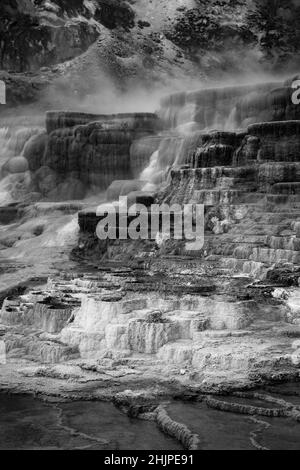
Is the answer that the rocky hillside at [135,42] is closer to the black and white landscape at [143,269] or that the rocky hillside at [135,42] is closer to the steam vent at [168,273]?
the black and white landscape at [143,269]

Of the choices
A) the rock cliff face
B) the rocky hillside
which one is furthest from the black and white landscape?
the rocky hillside

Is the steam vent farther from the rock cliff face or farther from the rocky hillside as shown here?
the rock cliff face

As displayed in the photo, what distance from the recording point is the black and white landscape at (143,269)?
14.2 m

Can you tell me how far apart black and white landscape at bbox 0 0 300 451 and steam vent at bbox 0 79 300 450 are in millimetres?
50

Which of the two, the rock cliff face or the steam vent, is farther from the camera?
the rock cliff face

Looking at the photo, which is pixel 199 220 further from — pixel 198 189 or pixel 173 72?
pixel 173 72

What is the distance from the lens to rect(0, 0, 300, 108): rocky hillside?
6188 cm

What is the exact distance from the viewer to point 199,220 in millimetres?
27188

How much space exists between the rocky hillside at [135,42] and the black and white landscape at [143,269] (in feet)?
A: 0.95

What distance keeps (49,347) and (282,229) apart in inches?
369

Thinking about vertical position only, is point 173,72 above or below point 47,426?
above

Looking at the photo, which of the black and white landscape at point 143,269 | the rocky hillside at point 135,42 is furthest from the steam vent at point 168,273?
the rocky hillside at point 135,42

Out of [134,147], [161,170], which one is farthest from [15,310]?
[134,147]

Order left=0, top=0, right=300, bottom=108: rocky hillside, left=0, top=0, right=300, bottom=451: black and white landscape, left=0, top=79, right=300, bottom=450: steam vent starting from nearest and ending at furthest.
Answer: left=0, top=0, right=300, bottom=451: black and white landscape, left=0, top=79, right=300, bottom=450: steam vent, left=0, top=0, right=300, bottom=108: rocky hillside
